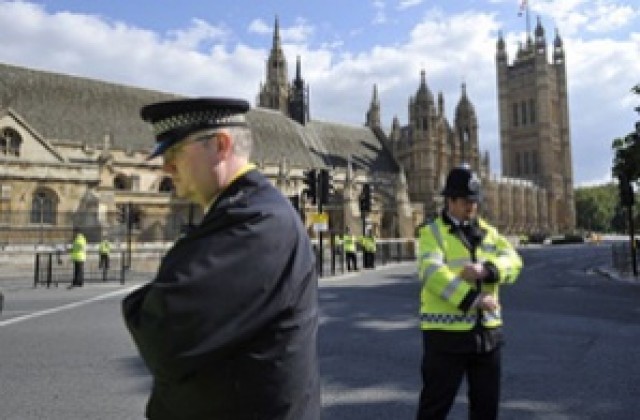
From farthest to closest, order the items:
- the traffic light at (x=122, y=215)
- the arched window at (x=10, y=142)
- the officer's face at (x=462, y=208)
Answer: the traffic light at (x=122, y=215), the arched window at (x=10, y=142), the officer's face at (x=462, y=208)

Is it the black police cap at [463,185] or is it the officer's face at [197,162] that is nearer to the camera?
the officer's face at [197,162]

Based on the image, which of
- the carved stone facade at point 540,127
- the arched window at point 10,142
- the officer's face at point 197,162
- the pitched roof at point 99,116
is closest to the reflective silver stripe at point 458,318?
the officer's face at point 197,162

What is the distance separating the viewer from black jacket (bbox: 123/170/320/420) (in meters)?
1.44

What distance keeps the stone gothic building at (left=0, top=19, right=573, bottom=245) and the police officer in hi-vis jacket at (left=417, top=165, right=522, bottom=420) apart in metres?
6.45

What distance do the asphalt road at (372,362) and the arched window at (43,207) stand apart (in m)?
19.6

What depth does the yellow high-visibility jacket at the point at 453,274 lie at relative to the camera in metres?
3.32

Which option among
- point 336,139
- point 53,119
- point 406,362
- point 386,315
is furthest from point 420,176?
point 406,362

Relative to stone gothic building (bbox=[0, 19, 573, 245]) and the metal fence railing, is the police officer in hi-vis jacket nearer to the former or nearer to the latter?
stone gothic building (bbox=[0, 19, 573, 245])

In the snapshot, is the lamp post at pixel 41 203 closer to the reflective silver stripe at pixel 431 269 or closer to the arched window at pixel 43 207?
the arched window at pixel 43 207

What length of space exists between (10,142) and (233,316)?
33.5m

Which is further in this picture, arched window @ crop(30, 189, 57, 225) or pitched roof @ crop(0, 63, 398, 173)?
pitched roof @ crop(0, 63, 398, 173)

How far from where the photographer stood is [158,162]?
35031 millimetres

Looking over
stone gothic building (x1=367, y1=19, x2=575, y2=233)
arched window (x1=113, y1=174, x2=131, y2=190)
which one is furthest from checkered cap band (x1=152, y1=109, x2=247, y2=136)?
stone gothic building (x1=367, y1=19, x2=575, y2=233)

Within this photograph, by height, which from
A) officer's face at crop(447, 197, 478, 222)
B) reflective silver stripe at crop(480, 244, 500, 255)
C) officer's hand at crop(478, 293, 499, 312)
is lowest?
officer's hand at crop(478, 293, 499, 312)
